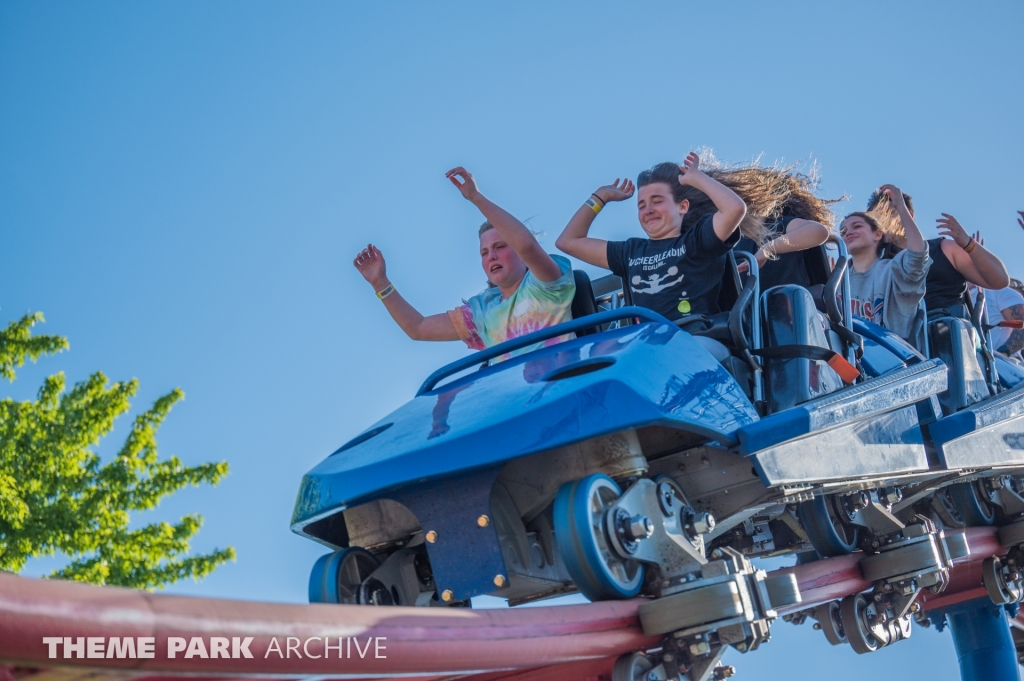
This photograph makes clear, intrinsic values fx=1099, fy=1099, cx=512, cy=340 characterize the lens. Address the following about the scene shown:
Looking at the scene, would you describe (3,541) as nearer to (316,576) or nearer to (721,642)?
(316,576)

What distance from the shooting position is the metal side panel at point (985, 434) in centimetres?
439

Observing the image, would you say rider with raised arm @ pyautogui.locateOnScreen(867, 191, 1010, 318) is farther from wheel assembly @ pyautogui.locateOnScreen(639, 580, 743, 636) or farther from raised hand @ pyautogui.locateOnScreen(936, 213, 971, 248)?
wheel assembly @ pyautogui.locateOnScreen(639, 580, 743, 636)

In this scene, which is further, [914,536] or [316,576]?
[914,536]

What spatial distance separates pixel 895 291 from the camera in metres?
5.77

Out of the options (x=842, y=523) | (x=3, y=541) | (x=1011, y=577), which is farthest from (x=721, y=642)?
(x=3, y=541)

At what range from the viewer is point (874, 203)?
6.89 m

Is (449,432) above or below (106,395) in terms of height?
below

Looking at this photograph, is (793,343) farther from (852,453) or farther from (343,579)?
(343,579)

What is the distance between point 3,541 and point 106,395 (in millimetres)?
1737

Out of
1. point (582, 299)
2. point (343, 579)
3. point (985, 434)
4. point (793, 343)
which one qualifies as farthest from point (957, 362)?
point (343, 579)

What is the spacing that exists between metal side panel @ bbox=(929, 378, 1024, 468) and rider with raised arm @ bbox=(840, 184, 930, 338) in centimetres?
72

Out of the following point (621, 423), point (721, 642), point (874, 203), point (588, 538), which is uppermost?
point (874, 203)

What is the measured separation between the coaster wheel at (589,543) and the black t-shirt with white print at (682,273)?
128cm

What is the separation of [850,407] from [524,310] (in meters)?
1.25
